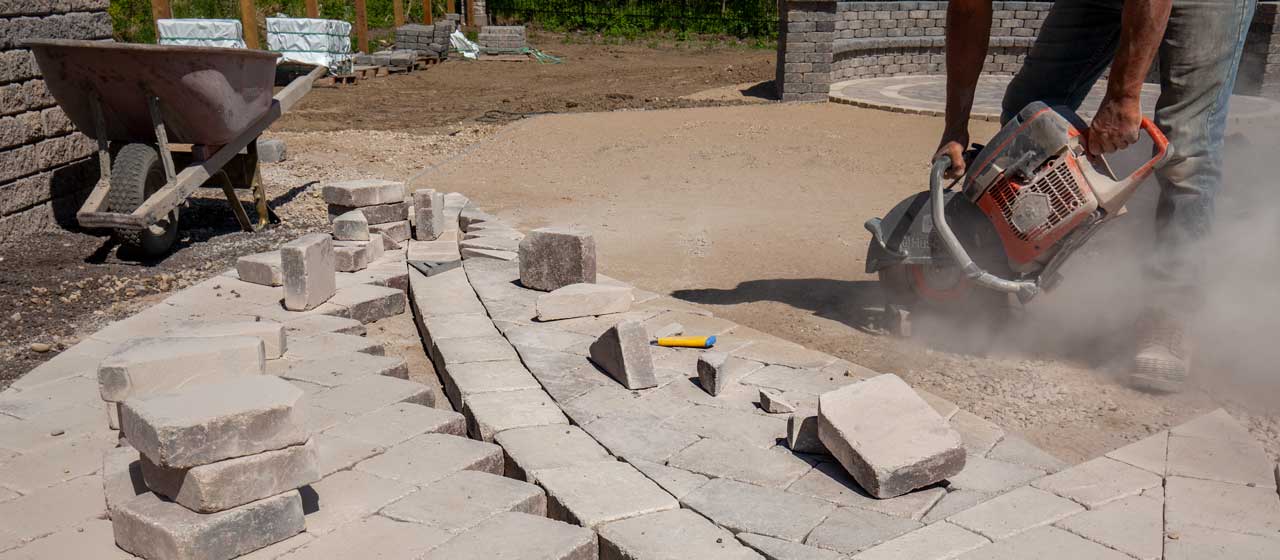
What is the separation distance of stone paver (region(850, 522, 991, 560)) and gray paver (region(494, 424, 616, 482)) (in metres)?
1.02

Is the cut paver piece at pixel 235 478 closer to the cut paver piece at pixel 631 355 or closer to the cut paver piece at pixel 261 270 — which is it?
the cut paver piece at pixel 631 355

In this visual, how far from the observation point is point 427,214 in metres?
6.59

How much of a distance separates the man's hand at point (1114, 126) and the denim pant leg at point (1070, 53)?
54 cm

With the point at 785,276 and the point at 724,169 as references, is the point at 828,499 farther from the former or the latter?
the point at 724,169

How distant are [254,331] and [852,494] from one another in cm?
262

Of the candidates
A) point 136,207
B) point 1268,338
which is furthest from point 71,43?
point 1268,338

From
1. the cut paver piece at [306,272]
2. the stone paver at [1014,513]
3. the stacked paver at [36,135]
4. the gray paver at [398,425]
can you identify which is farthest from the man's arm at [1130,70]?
the stacked paver at [36,135]

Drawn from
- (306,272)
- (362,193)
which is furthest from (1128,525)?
(362,193)

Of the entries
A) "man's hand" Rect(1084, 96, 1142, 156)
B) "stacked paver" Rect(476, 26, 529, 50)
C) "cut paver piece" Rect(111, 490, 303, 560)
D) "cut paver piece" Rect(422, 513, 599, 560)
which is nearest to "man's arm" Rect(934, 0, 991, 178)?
"man's hand" Rect(1084, 96, 1142, 156)

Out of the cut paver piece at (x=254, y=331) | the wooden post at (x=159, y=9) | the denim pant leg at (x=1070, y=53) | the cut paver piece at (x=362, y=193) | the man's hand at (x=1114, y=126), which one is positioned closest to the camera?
the man's hand at (x=1114, y=126)

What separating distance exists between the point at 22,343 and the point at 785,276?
4263mm

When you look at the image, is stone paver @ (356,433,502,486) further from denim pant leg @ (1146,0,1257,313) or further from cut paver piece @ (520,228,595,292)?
denim pant leg @ (1146,0,1257,313)

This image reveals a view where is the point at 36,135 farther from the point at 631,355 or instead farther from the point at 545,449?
the point at 545,449

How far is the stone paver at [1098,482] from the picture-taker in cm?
292
